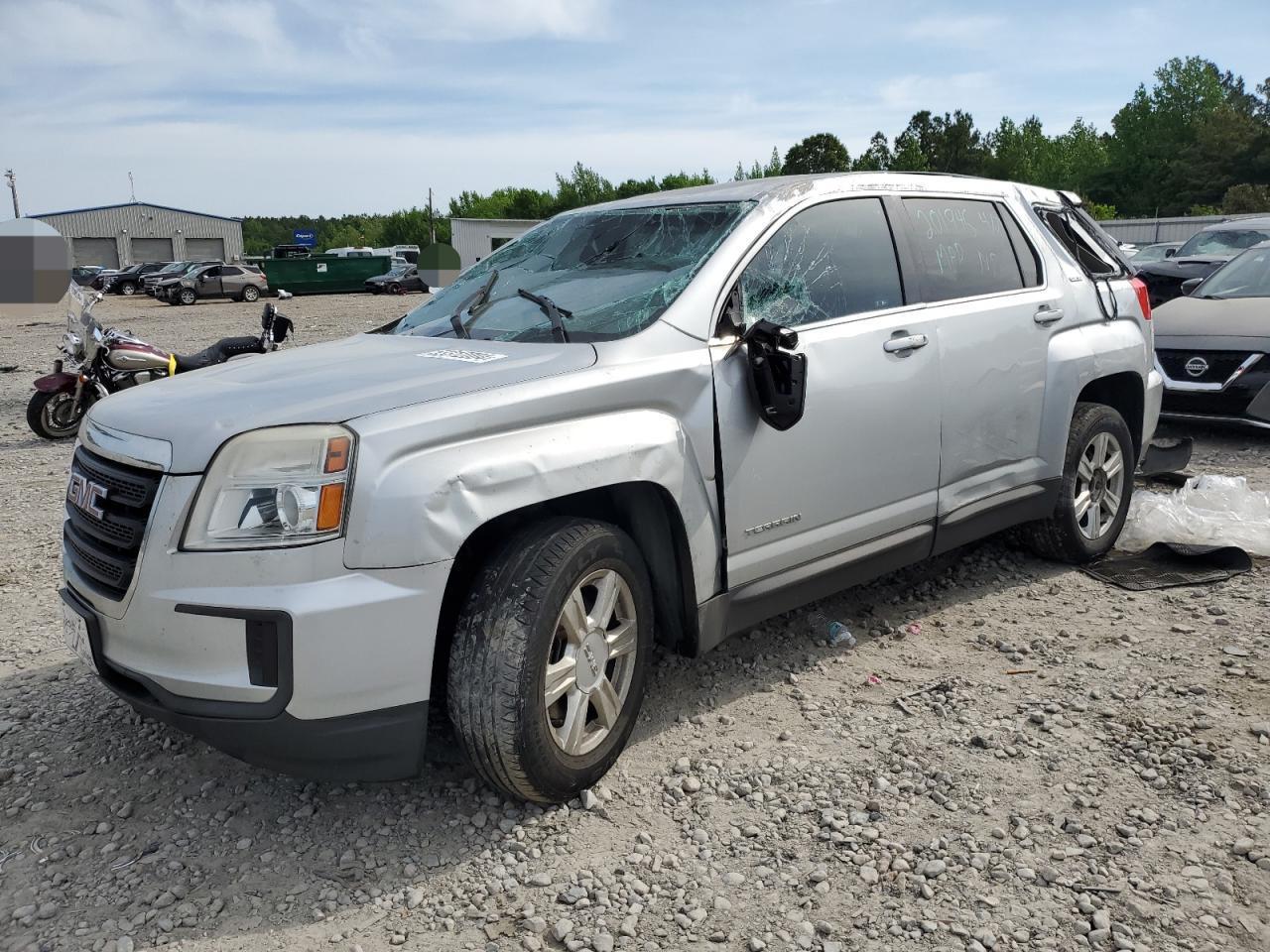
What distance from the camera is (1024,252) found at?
4672mm

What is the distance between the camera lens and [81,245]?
255 feet

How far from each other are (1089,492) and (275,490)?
3880 millimetres

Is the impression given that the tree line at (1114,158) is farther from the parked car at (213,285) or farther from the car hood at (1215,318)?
the car hood at (1215,318)

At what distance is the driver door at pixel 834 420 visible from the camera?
11.0ft

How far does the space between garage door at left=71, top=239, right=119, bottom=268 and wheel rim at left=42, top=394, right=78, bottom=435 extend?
7707cm

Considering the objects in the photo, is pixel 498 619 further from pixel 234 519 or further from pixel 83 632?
pixel 83 632

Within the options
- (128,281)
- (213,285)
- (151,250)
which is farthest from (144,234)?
(213,285)

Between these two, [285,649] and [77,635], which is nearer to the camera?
[285,649]

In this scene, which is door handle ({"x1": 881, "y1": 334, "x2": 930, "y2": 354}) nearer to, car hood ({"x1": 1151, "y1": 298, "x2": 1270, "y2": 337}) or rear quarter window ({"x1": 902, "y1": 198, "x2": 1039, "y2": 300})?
rear quarter window ({"x1": 902, "y1": 198, "x2": 1039, "y2": 300})

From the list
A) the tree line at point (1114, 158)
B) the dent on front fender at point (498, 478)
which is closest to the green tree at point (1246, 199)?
the tree line at point (1114, 158)

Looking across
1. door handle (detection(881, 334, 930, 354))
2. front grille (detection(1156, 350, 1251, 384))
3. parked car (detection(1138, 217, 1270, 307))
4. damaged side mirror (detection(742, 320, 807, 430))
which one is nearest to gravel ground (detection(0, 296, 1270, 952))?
damaged side mirror (detection(742, 320, 807, 430))

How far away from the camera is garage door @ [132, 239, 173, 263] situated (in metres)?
81.2

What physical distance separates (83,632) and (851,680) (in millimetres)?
2542

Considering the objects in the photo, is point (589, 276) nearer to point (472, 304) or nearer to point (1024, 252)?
point (472, 304)
